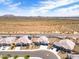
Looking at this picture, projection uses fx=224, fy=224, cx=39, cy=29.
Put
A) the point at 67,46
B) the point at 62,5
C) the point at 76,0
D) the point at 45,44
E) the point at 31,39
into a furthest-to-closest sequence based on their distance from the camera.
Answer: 1. the point at 62,5
2. the point at 76,0
3. the point at 31,39
4. the point at 45,44
5. the point at 67,46

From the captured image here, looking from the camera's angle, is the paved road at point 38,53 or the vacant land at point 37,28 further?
the vacant land at point 37,28

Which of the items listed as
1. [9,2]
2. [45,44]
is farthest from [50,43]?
[9,2]

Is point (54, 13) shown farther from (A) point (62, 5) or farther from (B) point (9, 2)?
(B) point (9, 2)

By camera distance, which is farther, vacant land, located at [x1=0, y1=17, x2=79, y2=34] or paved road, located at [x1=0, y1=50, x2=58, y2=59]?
vacant land, located at [x1=0, y1=17, x2=79, y2=34]

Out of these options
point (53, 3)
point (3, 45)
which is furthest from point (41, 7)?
point (3, 45)

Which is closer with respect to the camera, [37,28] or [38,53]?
[38,53]

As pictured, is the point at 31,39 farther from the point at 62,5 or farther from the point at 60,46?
the point at 62,5

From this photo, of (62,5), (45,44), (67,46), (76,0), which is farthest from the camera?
(62,5)

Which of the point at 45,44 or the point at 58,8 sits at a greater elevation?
the point at 58,8

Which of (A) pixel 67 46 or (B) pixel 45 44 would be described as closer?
(A) pixel 67 46
